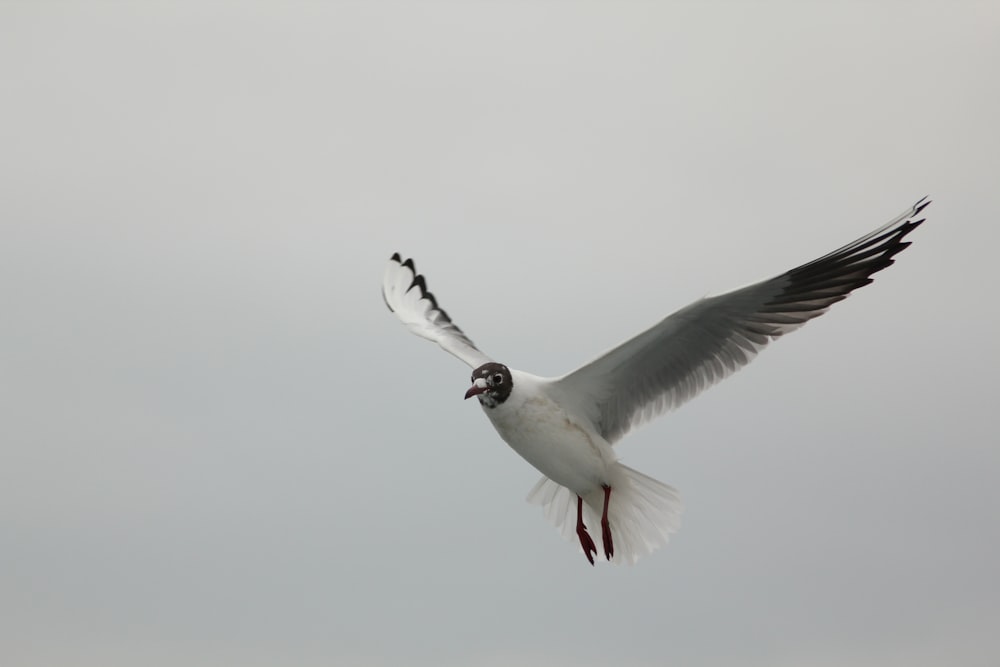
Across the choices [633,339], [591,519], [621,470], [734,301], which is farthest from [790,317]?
[591,519]

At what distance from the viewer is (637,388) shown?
927cm

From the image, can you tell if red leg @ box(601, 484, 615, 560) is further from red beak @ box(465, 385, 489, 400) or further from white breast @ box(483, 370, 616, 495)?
red beak @ box(465, 385, 489, 400)

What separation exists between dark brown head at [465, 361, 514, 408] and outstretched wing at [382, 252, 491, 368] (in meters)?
1.18

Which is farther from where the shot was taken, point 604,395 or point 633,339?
point 604,395

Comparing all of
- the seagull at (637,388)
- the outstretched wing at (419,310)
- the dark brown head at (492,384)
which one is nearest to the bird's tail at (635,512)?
the seagull at (637,388)

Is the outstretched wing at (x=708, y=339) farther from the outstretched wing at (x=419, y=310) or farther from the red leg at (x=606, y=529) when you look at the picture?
the outstretched wing at (x=419, y=310)

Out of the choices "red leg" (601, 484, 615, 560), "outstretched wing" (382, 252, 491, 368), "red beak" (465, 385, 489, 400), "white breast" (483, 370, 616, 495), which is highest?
"outstretched wing" (382, 252, 491, 368)

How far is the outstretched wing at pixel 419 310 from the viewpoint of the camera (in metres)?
10.5

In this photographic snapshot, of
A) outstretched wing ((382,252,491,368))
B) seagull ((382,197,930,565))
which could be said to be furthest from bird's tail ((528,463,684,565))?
outstretched wing ((382,252,491,368))

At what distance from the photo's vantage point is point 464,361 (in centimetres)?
988

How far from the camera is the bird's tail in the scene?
9.39 metres

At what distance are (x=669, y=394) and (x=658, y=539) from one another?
43.7 inches

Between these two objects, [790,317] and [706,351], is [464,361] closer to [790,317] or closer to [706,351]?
[706,351]

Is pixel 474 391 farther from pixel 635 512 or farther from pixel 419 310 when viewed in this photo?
pixel 419 310
